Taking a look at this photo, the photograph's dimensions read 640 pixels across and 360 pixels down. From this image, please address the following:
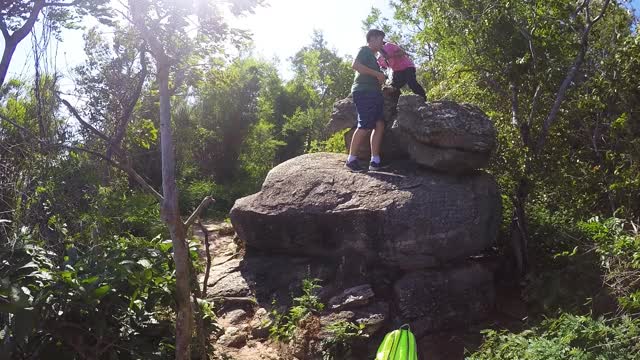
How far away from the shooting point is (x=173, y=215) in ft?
12.2

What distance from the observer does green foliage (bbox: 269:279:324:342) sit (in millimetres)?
5442

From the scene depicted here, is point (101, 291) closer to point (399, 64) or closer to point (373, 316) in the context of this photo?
point (373, 316)

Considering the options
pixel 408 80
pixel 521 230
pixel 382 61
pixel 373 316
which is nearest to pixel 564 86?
pixel 521 230

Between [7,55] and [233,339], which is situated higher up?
[7,55]

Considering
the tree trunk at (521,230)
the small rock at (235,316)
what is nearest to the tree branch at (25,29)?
the small rock at (235,316)

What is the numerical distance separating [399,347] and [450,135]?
17.2 feet

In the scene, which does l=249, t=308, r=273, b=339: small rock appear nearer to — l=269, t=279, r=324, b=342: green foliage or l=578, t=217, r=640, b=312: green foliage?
l=269, t=279, r=324, b=342: green foliage

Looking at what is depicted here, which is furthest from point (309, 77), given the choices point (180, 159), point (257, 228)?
point (257, 228)

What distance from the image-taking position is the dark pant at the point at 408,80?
7066mm

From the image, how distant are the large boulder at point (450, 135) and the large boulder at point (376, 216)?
17 cm

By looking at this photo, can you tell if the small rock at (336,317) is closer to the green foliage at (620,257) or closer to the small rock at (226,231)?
the green foliage at (620,257)

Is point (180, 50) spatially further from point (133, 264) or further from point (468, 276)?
point (468, 276)

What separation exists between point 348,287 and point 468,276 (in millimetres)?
1231

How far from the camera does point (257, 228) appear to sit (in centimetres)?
686
